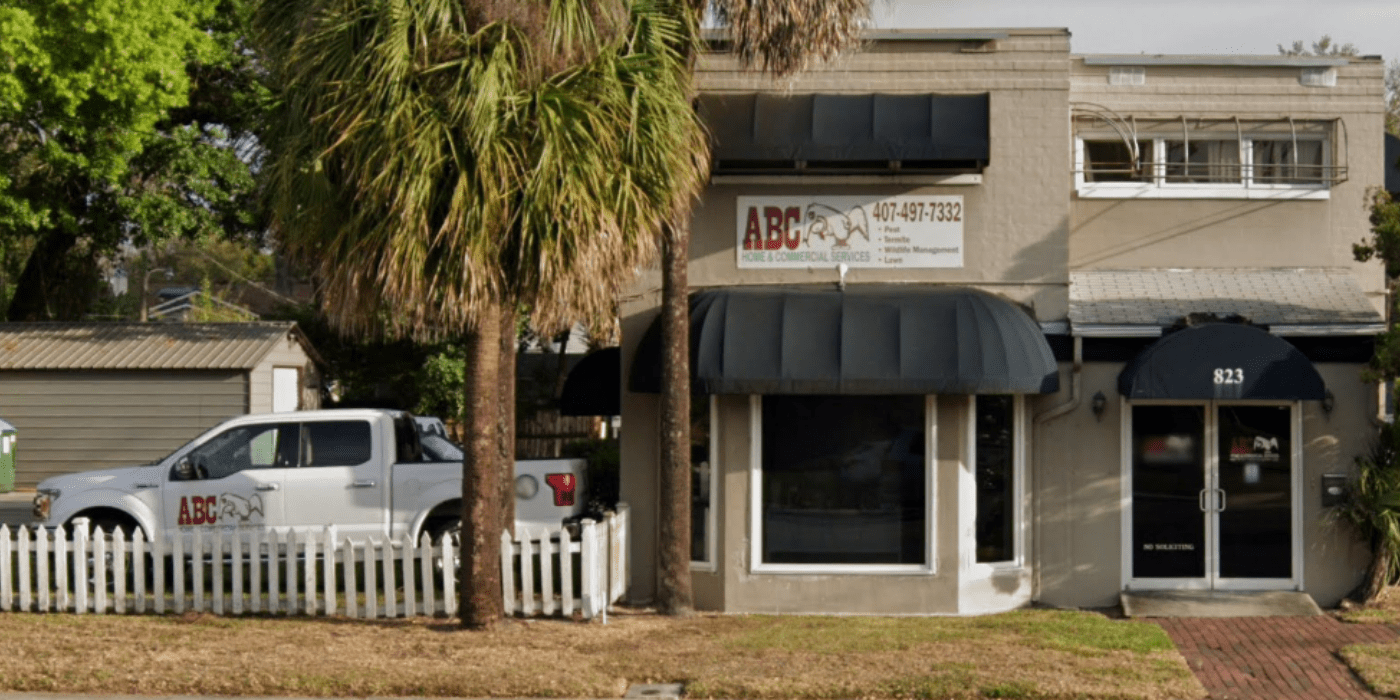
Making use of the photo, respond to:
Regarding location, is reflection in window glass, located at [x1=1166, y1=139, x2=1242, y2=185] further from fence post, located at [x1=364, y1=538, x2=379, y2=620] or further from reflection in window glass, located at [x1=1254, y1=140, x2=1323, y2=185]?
fence post, located at [x1=364, y1=538, x2=379, y2=620]

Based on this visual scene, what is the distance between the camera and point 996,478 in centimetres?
1447

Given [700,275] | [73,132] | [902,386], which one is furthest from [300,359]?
[902,386]

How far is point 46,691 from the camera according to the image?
33.2 feet

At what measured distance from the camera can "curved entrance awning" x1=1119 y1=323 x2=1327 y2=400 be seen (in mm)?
13430

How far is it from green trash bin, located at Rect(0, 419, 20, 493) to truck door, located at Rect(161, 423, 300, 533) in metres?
12.7

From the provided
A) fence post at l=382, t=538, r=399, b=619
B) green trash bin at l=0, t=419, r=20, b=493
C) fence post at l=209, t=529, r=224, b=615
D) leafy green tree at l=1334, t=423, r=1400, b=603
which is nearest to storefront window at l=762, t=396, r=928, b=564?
fence post at l=382, t=538, r=399, b=619

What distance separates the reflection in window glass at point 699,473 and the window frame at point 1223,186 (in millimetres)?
4558

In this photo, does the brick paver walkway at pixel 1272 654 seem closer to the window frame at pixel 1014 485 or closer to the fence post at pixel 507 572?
the window frame at pixel 1014 485

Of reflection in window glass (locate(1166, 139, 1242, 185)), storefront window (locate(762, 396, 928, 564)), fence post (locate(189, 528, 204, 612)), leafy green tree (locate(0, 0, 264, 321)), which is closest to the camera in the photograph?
fence post (locate(189, 528, 204, 612))

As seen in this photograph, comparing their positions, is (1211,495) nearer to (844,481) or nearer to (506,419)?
(844,481)

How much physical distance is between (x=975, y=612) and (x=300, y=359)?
57.9 ft

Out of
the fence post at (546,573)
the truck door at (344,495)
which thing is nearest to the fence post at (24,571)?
the truck door at (344,495)

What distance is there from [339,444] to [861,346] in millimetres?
5880

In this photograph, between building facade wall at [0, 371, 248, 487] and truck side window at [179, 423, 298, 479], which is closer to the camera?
truck side window at [179, 423, 298, 479]
